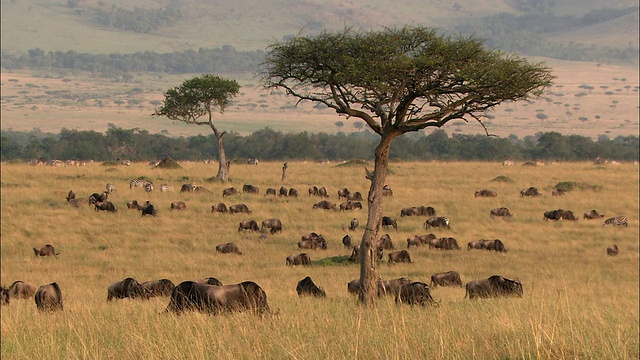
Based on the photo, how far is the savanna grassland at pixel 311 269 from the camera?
7656mm

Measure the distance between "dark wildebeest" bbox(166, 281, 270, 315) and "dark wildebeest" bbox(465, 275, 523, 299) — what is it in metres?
7.43

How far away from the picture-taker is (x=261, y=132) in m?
114

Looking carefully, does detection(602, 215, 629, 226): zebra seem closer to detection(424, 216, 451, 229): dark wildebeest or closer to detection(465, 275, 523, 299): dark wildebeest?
detection(424, 216, 451, 229): dark wildebeest

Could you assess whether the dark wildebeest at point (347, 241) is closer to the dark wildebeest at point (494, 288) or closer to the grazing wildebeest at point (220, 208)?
the grazing wildebeest at point (220, 208)

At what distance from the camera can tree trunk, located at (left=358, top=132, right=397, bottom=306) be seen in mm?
15258

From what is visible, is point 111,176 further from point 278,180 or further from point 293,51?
point 293,51

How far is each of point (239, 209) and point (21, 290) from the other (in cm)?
1745

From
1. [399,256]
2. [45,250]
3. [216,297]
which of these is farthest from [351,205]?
[216,297]

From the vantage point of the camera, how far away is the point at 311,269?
24672mm

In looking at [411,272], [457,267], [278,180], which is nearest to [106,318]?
[411,272]

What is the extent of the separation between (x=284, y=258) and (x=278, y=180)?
23707mm

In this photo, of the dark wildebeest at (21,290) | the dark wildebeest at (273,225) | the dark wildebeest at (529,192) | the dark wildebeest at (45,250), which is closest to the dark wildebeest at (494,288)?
the dark wildebeest at (21,290)

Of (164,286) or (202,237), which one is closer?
(164,286)

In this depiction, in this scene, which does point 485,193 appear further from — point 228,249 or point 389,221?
point 228,249
